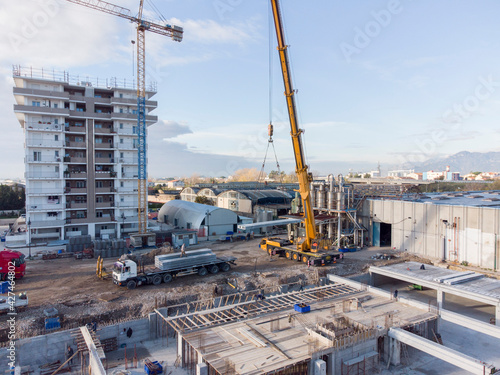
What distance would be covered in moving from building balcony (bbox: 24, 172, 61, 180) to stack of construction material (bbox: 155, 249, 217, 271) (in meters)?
24.2

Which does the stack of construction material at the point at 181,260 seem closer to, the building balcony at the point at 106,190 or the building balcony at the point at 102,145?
the building balcony at the point at 106,190

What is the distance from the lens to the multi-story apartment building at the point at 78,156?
41.3 m

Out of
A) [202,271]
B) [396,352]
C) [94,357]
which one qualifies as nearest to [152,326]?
[94,357]

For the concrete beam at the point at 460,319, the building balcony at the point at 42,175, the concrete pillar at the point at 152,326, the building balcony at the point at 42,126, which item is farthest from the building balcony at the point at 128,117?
the concrete beam at the point at 460,319

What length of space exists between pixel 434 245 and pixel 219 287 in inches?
899

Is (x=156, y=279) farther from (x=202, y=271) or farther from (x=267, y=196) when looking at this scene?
(x=267, y=196)

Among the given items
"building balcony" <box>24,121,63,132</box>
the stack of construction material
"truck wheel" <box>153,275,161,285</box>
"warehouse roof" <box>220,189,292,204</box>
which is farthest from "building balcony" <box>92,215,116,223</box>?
"truck wheel" <box>153,275,161,285</box>

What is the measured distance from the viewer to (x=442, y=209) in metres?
32.7

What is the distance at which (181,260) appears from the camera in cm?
2670

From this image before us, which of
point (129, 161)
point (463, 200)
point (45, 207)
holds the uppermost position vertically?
point (129, 161)

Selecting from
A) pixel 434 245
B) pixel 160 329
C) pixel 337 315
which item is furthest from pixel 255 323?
pixel 434 245

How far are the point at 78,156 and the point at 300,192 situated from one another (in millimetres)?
31458

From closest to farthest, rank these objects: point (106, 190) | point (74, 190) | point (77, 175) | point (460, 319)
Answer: point (460, 319), point (74, 190), point (77, 175), point (106, 190)

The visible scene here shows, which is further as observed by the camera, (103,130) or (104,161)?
(104,161)
